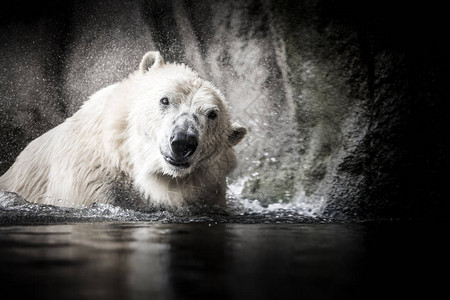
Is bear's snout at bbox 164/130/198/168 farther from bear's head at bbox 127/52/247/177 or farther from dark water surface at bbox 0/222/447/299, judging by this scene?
dark water surface at bbox 0/222/447/299

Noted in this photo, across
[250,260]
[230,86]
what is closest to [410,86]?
[230,86]

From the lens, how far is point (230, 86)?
18.6ft

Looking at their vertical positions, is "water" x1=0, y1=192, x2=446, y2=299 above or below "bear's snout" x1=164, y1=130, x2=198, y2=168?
below

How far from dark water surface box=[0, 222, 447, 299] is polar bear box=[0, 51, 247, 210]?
1.22 meters

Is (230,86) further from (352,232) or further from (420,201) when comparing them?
(352,232)

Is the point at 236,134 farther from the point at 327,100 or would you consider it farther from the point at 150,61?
the point at 327,100

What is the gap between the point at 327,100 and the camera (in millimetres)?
5105

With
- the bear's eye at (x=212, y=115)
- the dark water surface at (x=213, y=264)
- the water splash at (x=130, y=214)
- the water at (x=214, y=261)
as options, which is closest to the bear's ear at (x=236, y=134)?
the bear's eye at (x=212, y=115)

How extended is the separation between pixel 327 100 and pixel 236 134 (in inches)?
40.9

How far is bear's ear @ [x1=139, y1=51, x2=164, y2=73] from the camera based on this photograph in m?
4.49

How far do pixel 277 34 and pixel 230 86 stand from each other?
0.72m

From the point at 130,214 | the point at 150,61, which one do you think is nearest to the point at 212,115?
the point at 150,61

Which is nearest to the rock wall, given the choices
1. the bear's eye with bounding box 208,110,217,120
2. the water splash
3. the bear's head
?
the water splash

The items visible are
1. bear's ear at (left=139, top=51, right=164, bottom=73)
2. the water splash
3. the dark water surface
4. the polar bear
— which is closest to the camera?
the dark water surface
